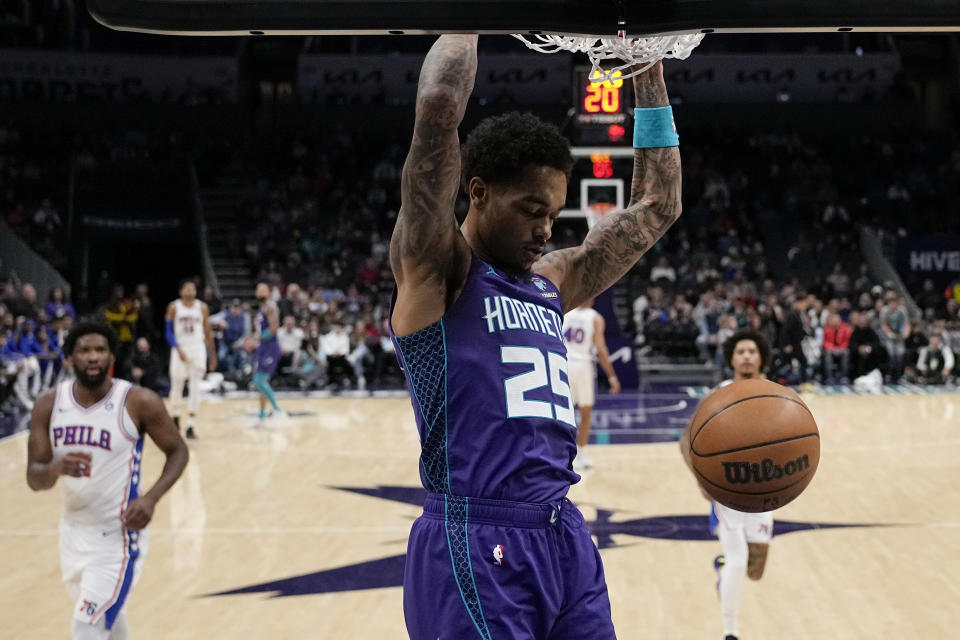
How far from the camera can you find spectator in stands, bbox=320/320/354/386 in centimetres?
1673

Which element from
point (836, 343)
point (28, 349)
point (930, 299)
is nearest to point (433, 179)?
point (28, 349)

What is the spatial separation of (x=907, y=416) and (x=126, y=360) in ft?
34.1

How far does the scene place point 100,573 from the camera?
4.13m

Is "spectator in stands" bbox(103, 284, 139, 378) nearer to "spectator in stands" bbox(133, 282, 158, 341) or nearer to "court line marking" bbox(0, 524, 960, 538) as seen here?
"spectator in stands" bbox(133, 282, 158, 341)

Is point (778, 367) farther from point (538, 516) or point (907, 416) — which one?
point (538, 516)

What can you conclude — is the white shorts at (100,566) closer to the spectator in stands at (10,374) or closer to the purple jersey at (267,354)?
the purple jersey at (267,354)

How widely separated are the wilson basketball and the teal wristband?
99 centimetres

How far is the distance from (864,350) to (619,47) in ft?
50.1

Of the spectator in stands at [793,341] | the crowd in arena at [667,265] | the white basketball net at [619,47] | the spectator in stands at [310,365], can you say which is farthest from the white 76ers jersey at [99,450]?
the spectator in stands at [793,341]

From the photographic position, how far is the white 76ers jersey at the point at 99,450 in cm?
428

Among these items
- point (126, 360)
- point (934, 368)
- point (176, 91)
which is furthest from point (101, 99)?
point (934, 368)

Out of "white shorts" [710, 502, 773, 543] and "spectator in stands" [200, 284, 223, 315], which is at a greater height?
"white shorts" [710, 502, 773, 543]

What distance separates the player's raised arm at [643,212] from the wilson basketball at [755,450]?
2.52 feet

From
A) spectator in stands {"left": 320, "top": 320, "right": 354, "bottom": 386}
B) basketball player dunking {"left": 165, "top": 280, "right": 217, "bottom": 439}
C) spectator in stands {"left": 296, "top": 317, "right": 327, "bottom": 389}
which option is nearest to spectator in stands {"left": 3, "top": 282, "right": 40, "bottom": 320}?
spectator in stands {"left": 296, "top": 317, "right": 327, "bottom": 389}
